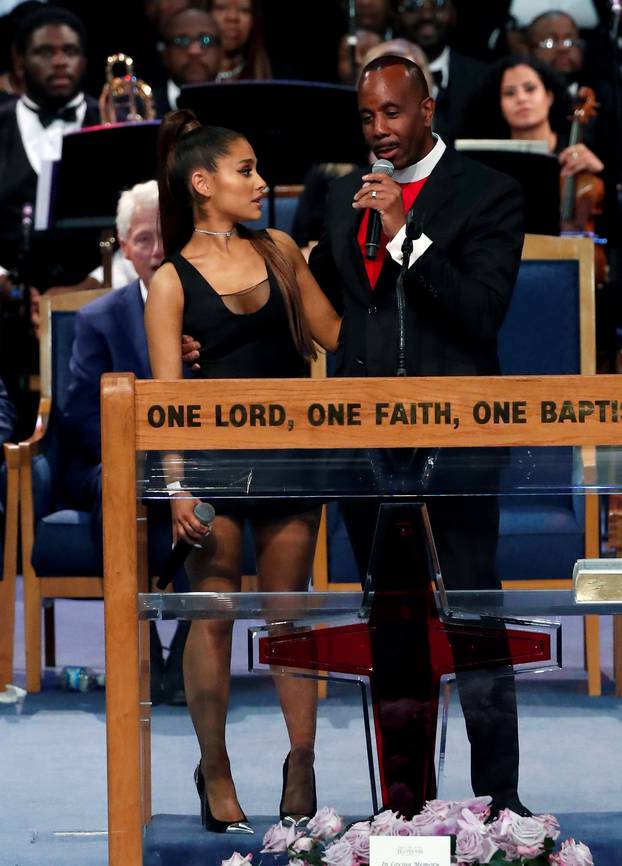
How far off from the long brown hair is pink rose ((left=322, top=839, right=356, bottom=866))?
0.88 m

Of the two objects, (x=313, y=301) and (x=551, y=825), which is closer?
(x=551, y=825)

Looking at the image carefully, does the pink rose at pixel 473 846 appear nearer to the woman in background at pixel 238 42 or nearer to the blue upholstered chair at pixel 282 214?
the blue upholstered chair at pixel 282 214

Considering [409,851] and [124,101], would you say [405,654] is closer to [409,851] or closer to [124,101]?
[409,851]

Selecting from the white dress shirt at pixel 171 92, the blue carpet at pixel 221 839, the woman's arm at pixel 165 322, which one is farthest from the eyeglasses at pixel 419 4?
the blue carpet at pixel 221 839

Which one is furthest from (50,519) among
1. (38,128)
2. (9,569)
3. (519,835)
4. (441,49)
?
(441,49)

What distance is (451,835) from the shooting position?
1.90 m

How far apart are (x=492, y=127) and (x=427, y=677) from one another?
12.2ft

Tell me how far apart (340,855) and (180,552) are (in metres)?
0.44

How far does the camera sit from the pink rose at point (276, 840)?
1938 millimetres

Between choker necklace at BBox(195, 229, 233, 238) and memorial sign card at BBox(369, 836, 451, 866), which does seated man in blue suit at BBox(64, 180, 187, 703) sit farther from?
memorial sign card at BBox(369, 836, 451, 866)

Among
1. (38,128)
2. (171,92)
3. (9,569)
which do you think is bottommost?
(9,569)

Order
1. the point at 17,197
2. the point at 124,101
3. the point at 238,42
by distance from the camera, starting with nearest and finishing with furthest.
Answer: the point at 124,101, the point at 17,197, the point at 238,42

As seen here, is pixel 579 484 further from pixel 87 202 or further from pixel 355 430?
pixel 87 202

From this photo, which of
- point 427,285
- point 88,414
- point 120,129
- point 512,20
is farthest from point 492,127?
point 427,285
